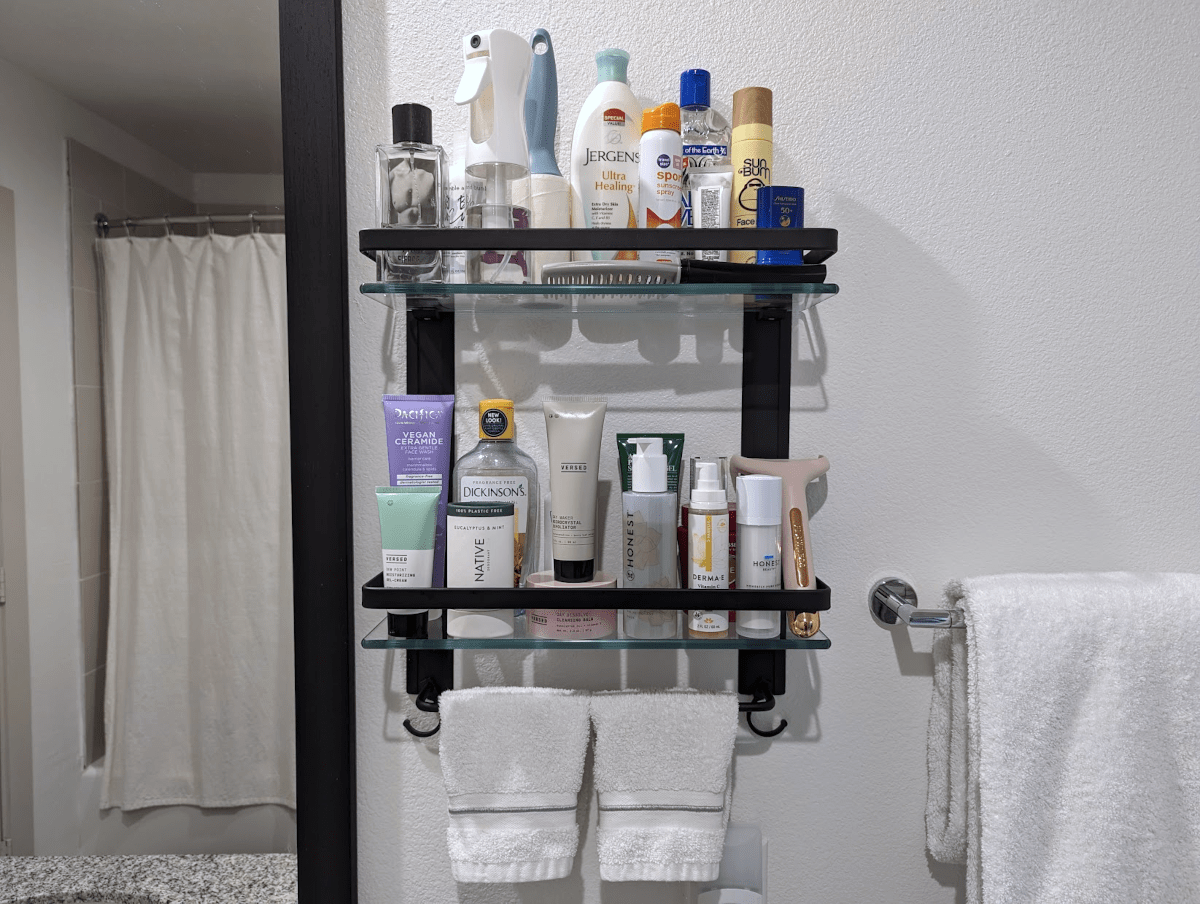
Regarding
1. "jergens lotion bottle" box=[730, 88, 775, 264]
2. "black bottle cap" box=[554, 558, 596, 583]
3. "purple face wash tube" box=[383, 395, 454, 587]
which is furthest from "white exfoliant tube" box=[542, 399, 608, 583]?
"jergens lotion bottle" box=[730, 88, 775, 264]

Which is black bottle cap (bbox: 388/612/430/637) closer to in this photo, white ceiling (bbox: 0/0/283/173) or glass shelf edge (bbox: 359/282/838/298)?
glass shelf edge (bbox: 359/282/838/298)

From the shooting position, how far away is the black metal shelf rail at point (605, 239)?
2.11 feet

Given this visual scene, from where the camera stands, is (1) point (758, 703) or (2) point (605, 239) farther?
(1) point (758, 703)

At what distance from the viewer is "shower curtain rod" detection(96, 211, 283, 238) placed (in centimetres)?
73

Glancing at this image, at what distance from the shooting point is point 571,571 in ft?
2.29

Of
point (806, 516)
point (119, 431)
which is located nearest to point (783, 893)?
point (806, 516)

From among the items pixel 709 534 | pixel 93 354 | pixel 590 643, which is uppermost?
pixel 93 354

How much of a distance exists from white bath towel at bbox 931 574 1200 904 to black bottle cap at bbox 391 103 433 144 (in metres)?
0.66

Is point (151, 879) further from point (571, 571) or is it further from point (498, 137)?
point (498, 137)

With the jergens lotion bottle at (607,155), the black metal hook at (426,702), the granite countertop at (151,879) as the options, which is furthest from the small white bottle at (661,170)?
the granite countertop at (151,879)

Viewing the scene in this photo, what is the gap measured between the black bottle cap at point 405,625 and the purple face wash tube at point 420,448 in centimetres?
5

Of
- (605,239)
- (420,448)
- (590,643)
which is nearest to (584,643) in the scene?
(590,643)

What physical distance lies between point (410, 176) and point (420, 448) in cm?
24

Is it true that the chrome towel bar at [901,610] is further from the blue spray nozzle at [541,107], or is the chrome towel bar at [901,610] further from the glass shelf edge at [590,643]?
the blue spray nozzle at [541,107]
